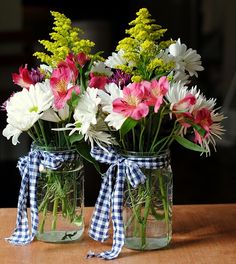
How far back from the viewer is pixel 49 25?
88.4 inches

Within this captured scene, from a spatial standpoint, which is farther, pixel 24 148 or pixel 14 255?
pixel 24 148

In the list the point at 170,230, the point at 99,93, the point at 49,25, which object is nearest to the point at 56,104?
the point at 99,93

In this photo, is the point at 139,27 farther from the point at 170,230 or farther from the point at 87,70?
the point at 170,230

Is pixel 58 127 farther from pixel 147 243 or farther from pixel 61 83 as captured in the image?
pixel 147 243

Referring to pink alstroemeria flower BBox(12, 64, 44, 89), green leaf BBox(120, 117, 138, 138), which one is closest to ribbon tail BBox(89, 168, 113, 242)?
green leaf BBox(120, 117, 138, 138)

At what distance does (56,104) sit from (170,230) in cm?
33

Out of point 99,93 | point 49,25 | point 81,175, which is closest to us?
point 99,93

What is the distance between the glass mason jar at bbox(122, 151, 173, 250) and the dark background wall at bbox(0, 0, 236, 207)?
3.35 feet

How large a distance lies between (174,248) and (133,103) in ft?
1.01

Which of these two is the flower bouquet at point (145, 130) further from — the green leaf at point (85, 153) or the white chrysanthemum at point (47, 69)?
the white chrysanthemum at point (47, 69)

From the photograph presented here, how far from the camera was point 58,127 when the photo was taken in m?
1.25

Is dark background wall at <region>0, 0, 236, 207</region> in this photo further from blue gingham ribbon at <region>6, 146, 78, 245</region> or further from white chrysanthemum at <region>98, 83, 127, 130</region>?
white chrysanthemum at <region>98, 83, 127, 130</region>

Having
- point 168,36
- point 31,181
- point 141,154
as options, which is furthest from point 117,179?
point 168,36

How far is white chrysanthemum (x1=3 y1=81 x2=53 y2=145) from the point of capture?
1.20 metres
